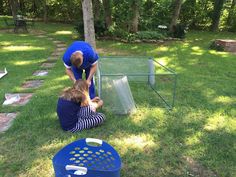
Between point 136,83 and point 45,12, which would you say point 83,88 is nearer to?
point 136,83

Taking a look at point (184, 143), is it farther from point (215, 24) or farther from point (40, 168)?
point (215, 24)

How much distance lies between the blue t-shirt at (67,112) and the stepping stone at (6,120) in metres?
0.74

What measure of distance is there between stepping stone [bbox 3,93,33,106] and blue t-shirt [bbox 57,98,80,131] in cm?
117

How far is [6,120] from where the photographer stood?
140 inches

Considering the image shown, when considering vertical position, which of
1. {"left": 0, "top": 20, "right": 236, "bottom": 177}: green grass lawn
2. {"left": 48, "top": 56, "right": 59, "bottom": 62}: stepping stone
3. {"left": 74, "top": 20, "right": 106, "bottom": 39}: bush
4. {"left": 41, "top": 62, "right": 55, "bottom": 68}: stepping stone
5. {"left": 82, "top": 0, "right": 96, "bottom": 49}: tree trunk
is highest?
{"left": 82, "top": 0, "right": 96, "bottom": 49}: tree trunk

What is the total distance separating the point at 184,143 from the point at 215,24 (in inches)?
510

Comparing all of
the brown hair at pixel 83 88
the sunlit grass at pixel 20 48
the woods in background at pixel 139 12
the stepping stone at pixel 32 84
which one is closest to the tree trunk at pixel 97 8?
the woods in background at pixel 139 12

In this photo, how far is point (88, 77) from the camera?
12.3 feet

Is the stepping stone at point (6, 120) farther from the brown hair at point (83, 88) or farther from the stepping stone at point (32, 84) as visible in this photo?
the stepping stone at point (32, 84)

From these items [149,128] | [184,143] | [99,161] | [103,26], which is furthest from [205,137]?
[103,26]

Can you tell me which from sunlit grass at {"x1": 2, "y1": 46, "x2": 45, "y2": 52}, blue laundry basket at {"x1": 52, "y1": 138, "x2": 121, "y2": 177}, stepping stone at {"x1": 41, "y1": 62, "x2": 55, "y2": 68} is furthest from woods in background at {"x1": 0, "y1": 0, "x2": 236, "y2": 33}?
blue laundry basket at {"x1": 52, "y1": 138, "x2": 121, "y2": 177}

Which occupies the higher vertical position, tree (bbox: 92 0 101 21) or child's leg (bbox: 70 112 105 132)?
tree (bbox: 92 0 101 21)

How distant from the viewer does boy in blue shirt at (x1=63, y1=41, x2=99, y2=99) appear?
336 cm

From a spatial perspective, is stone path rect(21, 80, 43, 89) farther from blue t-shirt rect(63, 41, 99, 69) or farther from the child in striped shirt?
the child in striped shirt
